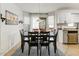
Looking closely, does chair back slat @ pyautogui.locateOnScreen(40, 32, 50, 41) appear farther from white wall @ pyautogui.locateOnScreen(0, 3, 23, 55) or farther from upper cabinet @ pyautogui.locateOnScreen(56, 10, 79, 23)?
white wall @ pyautogui.locateOnScreen(0, 3, 23, 55)

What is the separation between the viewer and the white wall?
394 centimetres

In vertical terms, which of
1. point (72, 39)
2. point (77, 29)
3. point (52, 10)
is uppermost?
point (52, 10)

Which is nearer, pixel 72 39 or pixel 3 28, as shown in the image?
pixel 3 28

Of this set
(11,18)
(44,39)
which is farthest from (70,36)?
(11,18)

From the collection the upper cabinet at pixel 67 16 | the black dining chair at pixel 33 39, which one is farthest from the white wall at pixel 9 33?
the upper cabinet at pixel 67 16

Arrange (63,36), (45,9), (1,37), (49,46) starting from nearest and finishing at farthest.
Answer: (1,37) < (45,9) < (49,46) < (63,36)

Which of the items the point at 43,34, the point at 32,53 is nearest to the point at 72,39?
the point at 43,34

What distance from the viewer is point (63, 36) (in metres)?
4.95

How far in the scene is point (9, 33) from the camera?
13.6ft

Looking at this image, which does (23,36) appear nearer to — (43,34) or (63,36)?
(43,34)

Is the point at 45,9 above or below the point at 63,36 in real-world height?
above

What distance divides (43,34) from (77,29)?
1.30 m

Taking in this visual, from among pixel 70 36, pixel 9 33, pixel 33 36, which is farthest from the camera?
pixel 70 36

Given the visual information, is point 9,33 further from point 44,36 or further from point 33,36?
point 44,36
